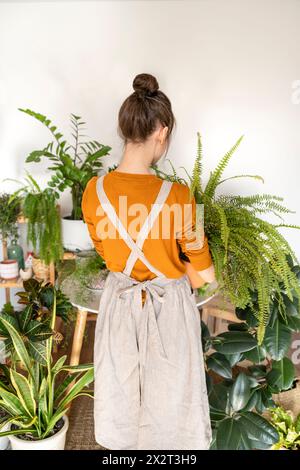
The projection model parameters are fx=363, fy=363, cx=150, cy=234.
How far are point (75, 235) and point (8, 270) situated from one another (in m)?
0.51

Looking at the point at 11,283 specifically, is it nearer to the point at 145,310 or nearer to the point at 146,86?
the point at 145,310

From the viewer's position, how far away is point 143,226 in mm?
1139

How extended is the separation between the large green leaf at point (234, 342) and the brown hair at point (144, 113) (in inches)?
35.9

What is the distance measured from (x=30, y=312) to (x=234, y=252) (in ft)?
3.04

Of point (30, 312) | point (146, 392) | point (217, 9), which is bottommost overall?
point (146, 392)

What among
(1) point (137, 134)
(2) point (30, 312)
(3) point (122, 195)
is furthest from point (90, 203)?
(2) point (30, 312)

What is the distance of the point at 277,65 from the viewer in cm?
218

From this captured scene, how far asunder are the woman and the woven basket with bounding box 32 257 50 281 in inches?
39.1

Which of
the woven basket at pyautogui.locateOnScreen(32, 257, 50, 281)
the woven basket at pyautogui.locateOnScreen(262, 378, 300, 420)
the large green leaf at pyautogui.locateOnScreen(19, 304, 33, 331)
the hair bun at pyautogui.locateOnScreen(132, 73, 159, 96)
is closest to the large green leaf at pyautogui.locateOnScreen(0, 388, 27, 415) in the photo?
the large green leaf at pyautogui.locateOnScreen(19, 304, 33, 331)

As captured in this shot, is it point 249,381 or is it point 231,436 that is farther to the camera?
point 249,381

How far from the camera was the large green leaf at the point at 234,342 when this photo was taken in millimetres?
1511

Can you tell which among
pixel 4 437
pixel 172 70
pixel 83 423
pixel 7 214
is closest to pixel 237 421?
pixel 83 423
